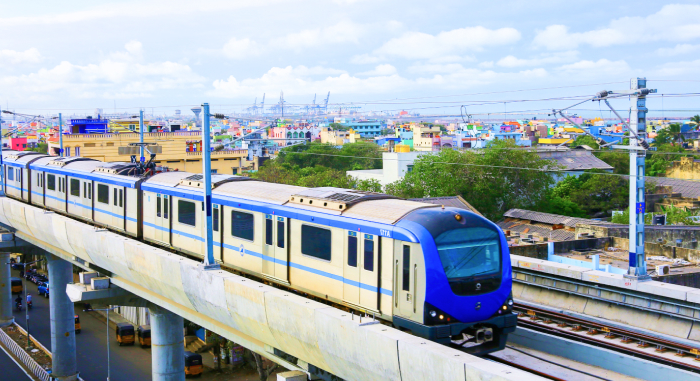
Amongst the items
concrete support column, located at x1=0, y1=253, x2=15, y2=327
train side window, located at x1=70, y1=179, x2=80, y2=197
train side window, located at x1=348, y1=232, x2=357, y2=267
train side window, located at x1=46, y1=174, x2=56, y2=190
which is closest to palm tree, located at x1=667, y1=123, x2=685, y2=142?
concrete support column, located at x1=0, y1=253, x2=15, y2=327

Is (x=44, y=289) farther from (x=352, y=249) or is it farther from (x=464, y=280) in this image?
(x=464, y=280)

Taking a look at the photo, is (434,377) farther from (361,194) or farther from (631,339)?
(631,339)

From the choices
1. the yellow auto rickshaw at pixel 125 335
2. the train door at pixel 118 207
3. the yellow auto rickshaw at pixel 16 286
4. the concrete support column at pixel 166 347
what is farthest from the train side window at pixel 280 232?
the yellow auto rickshaw at pixel 16 286

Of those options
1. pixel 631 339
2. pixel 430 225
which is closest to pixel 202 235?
pixel 430 225

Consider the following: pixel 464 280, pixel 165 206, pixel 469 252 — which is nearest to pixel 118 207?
pixel 165 206

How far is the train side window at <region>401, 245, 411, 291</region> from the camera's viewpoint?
12266mm

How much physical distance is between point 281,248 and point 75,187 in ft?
48.6

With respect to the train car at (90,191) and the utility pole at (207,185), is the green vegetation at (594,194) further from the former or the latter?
the utility pole at (207,185)

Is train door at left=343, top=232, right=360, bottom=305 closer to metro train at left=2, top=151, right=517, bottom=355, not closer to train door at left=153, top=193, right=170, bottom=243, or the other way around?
metro train at left=2, top=151, right=517, bottom=355

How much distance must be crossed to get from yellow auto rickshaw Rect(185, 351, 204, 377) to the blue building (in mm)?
39366

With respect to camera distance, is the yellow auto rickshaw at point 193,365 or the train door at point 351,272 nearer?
the train door at point 351,272

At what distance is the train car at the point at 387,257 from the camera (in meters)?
12.1

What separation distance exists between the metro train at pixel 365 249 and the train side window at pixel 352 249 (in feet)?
0.07

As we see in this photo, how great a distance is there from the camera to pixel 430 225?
1227 centimetres
